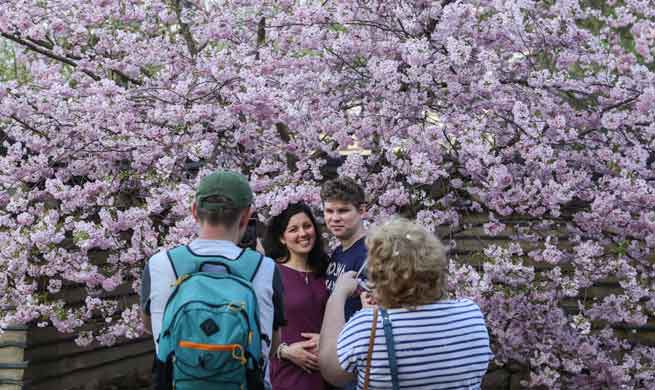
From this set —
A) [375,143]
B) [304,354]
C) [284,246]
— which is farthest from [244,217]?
[375,143]

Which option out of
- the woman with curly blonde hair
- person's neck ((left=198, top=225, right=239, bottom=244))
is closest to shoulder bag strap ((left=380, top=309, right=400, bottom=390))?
the woman with curly blonde hair

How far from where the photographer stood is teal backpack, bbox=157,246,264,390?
274 centimetres

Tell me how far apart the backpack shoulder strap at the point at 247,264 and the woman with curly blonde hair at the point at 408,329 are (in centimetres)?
39

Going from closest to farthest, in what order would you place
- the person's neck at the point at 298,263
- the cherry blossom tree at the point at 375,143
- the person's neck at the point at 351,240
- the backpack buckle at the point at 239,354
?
1. the backpack buckle at the point at 239,354
2. the person's neck at the point at 351,240
3. the person's neck at the point at 298,263
4. the cherry blossom tree at the point at 375,143

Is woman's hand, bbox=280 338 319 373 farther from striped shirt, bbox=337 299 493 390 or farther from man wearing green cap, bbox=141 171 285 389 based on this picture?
striped shirt, bbox=337 299 493 390

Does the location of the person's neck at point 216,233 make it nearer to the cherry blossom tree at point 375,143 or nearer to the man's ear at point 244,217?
the man's ear at point 244,217

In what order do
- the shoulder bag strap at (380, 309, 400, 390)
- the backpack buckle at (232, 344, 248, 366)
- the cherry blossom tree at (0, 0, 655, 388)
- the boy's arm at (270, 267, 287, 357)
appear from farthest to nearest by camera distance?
the cherry blossom tree at (0, 0, 655, 388)
the boy's arm at (270, 267, 287, 357)
the backpack buckle at (232, 344, 248, 366)
the shoulder bag strap at (380, 309, 400, 390)

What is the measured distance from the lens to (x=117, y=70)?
278 inches

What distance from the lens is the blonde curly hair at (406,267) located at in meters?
2.68

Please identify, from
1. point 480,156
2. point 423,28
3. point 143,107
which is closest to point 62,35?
point 143,107

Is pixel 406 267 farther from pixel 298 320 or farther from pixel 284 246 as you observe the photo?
pixel 284 246

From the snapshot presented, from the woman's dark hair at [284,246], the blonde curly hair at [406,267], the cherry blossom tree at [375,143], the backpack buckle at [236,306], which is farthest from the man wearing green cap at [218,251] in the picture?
the cherry blossom tree at [375,143]

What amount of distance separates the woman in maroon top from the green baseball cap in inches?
38.5

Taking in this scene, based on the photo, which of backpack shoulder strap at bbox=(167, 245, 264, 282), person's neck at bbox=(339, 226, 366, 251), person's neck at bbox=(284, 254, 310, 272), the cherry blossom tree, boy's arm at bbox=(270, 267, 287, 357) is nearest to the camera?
backpack shoulder strap at bbox=(167, 245, 264, 282)
